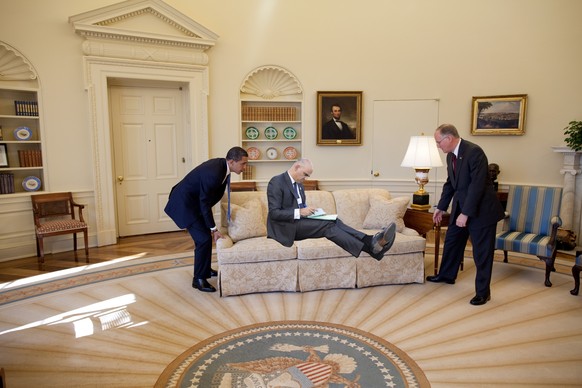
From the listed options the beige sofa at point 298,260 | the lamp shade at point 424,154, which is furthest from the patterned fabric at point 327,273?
the lamp shade at point 424,154

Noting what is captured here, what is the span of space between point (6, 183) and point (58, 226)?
1.00 metres

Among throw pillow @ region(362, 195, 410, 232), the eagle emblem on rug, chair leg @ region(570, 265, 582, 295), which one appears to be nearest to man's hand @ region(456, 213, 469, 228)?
throw pillow @ region(362, 195, 410, 232)

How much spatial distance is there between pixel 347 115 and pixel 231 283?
4.16 m

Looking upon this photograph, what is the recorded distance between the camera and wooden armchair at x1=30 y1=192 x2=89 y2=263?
5496 millimetres

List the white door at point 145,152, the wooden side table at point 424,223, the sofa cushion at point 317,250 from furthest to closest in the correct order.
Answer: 1. the white door at point 145,152
2. the wooden side table at point 424,223
3. the sofa cushion at point 317,250

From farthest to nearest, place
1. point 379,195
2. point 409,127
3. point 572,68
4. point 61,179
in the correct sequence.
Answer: point 409,127
point 572,68
point 61,179
point 379,195

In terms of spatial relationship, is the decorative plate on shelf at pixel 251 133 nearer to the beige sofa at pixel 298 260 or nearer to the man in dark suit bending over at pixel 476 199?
the beige sofa at pixel 298 260

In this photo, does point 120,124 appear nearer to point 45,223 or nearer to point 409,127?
point 45,223

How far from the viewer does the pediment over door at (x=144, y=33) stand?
19.3 feet

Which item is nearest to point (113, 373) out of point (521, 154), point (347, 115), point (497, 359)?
point (497, 359)

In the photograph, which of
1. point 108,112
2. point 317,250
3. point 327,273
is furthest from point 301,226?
point 108,112

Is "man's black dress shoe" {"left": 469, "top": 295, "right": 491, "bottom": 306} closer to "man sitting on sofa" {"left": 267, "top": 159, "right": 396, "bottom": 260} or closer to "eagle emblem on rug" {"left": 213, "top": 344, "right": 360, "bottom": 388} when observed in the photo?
"man sitting on sofa" {"left": 267, "top": 159, "right": 396, "bottom": 260}

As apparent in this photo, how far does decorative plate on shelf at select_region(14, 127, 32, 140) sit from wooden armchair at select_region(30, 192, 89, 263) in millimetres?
833

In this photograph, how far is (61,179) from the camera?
6055mm
